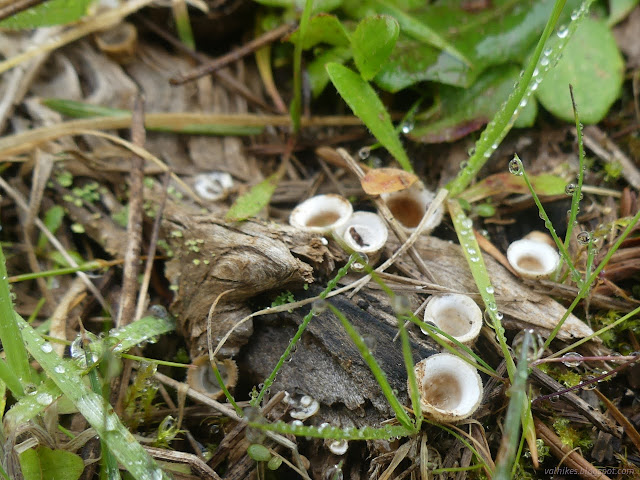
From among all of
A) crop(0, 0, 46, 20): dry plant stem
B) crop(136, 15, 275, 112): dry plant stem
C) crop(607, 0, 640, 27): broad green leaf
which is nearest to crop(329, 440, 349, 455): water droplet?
crop(136, 15, 275, 112): dry plant stem

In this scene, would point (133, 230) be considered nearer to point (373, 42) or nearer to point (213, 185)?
point (213, 185)

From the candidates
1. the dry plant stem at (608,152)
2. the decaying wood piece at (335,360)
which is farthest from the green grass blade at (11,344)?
the dry plant stem at (608,152)

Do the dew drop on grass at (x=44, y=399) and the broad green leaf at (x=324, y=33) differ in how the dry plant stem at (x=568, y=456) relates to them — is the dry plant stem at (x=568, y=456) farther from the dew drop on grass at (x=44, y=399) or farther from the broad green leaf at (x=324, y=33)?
the broad green leaf at (x=324, y=33)

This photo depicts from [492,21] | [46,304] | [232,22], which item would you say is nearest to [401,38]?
[492,21]

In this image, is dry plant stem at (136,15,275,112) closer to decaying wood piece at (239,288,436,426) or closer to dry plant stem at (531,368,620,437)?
decaying wood piece at (239,288,436,426)

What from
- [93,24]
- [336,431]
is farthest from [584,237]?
[93,24]

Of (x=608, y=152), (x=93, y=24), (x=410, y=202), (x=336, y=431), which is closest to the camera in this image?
(x=336, y=431)
